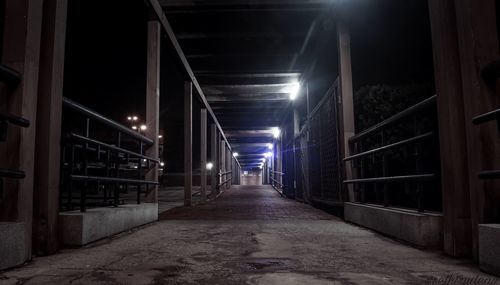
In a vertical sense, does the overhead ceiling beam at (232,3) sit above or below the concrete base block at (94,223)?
above

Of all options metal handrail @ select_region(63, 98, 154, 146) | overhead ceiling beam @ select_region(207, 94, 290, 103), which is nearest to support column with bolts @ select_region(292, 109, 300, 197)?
overhead ceiling beam @ select_region(207, 94, 290, 103)

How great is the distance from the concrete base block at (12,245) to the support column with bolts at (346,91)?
3.81 metres

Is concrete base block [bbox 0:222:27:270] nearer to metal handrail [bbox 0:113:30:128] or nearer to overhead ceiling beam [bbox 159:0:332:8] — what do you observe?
metal handrail [bbox 0:113:30:128]

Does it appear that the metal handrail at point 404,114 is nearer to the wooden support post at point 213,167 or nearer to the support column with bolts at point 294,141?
the support column with bolts at point 294,141

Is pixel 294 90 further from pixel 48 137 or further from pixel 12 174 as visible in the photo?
pixel 12 174

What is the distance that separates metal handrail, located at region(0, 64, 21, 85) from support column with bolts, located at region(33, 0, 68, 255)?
12.5 inches

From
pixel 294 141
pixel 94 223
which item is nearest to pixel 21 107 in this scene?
pixel 94 223

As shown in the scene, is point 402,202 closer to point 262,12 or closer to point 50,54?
point 262,12

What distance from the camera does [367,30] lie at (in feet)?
20.8

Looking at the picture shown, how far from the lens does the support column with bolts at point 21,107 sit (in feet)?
7.15

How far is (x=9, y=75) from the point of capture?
210cm

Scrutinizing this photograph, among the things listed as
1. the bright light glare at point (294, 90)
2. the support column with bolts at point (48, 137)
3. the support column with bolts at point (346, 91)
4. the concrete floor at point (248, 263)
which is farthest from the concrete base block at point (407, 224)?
the bright light glare at point (294, 90)

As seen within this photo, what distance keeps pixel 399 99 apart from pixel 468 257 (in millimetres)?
2761

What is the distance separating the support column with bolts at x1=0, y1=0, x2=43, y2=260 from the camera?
218 centimetres
